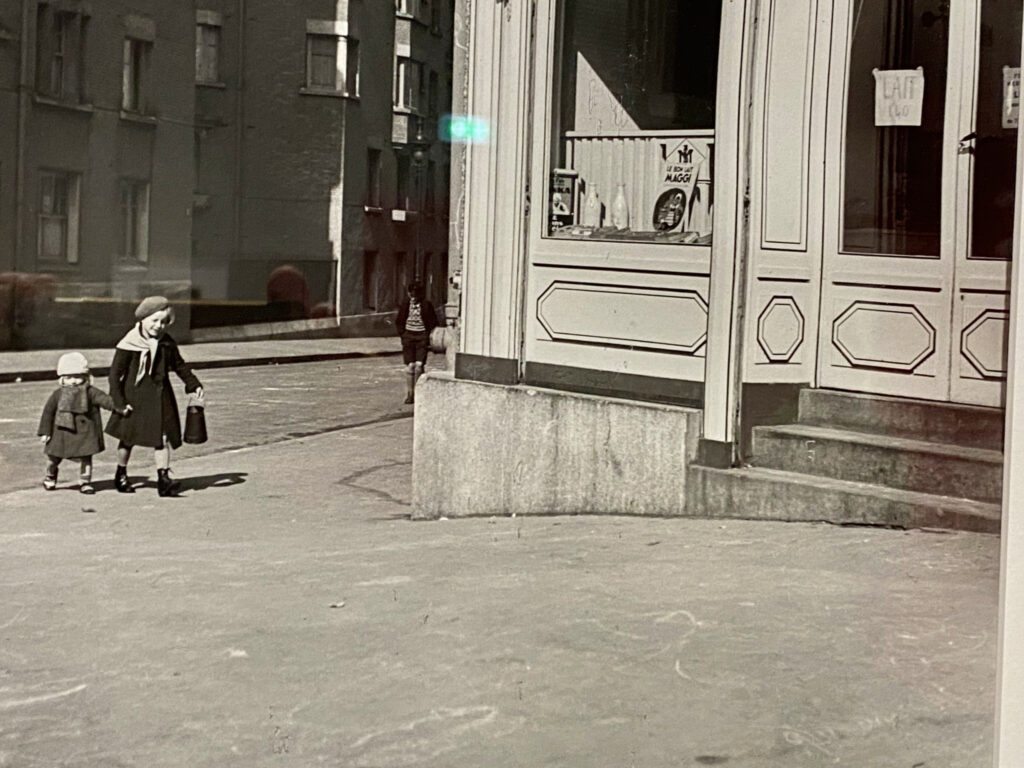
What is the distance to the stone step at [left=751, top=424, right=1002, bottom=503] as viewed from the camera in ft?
12.6

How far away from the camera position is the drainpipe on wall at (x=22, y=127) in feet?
11.3

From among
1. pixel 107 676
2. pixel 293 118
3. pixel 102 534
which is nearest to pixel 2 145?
pixel 293 118

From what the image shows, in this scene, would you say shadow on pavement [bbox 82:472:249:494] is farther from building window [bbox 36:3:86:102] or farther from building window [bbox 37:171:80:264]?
building window [bbox 36:3:86:102]

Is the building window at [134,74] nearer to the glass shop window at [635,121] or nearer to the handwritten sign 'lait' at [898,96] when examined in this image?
the glass shop window at [635,121]

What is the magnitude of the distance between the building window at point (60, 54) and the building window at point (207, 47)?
0.24 m

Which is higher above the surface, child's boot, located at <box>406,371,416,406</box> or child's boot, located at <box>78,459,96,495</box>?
child's boot, located at <box>406,371,416,406</box>

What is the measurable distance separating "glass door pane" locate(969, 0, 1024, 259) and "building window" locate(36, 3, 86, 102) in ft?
6.63

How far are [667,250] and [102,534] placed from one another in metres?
1.94

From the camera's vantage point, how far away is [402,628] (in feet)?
12.4

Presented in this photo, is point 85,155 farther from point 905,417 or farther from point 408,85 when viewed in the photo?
point 905,417

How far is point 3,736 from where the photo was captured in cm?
347

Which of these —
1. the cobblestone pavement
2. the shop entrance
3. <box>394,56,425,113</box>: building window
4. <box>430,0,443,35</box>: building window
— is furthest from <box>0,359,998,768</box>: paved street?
<box>430,0,443,35</box>: building window

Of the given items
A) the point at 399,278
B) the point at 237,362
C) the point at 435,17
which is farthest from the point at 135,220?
the point at 435,17

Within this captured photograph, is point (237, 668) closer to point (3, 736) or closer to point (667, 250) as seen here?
point (3, 736)
